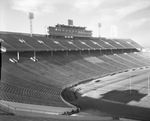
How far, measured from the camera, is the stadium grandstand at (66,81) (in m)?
17.4

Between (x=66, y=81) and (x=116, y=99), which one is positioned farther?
(x=66, y=81)

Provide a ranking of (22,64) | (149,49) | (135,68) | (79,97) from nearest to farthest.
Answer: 1. (79,97)
2. (22,64)
3. (135,68)
4. (149,49)

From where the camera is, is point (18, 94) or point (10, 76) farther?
point (10, 76)

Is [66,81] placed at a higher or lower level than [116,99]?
higher

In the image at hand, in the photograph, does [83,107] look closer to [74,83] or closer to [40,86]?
[40,86]

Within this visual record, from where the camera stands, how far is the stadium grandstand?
1738 cm

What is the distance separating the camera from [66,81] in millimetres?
32719

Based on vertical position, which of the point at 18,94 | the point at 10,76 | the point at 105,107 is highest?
the point at 10,76

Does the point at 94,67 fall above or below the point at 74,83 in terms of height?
above

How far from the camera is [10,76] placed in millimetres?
26203

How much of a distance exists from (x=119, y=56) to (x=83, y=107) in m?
40.4

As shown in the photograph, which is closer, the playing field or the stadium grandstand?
the stadium grandstand

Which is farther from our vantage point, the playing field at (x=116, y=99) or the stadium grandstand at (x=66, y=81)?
the playing field at (x=116, y=99)

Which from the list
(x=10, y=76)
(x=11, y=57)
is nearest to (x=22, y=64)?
(x=11, y=57)
